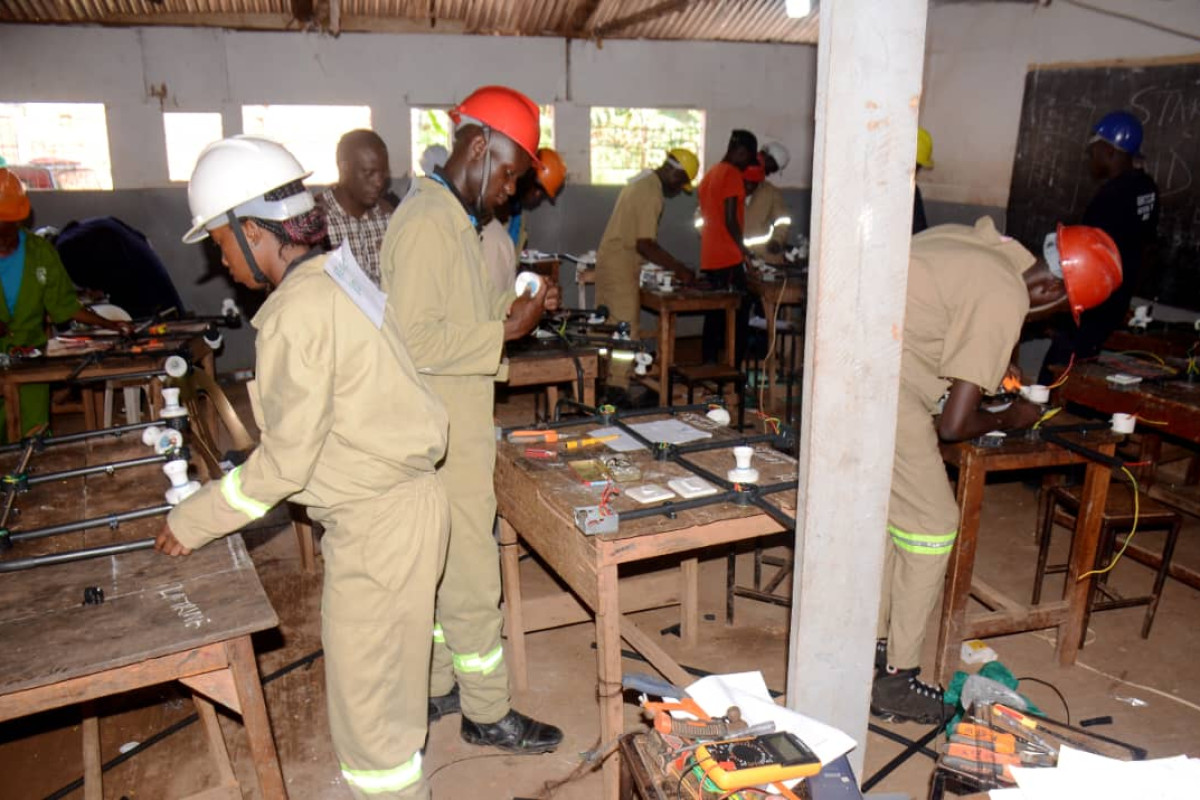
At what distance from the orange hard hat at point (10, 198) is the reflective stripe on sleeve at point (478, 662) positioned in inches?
146

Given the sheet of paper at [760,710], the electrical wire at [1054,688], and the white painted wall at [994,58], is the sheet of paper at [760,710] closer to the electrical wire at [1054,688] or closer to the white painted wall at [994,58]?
the electrical wire at [1054,688]

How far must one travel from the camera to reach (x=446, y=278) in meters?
2.66

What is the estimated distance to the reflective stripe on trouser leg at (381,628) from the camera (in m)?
2.14

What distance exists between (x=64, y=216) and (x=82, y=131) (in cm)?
83

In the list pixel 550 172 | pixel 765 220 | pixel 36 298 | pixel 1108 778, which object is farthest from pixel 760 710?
pixel 765 220

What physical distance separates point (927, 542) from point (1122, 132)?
144 inches

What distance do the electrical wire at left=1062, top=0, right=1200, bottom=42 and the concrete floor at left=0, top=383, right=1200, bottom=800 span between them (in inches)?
163

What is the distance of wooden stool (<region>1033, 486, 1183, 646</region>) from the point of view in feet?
A: 11.2

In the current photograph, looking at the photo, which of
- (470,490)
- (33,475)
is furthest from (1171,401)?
(33,475)

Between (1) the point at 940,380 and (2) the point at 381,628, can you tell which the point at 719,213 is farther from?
(2) the point at 381,628

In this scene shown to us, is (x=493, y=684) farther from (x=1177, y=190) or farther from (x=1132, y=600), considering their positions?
(x=1177, y=190)

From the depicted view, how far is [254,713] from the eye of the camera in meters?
1.98

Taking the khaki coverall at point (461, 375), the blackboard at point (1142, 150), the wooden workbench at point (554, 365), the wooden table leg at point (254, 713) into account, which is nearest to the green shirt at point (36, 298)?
the wooden workbench at point (554, 365)

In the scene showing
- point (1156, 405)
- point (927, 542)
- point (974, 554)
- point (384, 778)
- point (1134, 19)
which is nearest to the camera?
point (384, 778)
